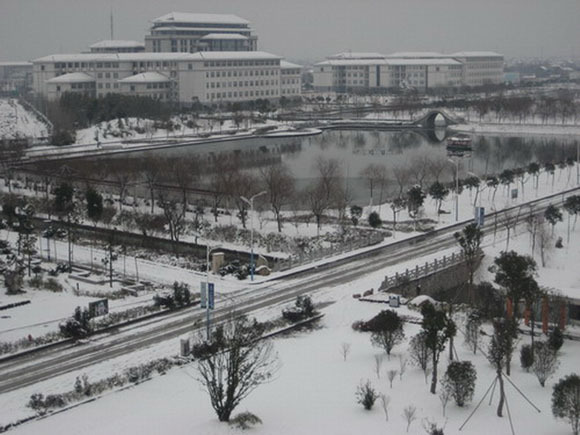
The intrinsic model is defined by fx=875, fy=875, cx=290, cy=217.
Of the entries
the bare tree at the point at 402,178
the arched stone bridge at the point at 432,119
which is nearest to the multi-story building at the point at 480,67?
the arched stone bridge at the point at 432,119

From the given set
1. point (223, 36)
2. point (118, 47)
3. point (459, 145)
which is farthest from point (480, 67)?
point (459, 145)

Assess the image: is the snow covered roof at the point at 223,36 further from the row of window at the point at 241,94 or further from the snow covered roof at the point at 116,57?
the snow covered roof at the point at 116,57

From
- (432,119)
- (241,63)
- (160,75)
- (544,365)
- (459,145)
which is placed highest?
(241,63)

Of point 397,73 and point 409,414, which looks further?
point 397,73

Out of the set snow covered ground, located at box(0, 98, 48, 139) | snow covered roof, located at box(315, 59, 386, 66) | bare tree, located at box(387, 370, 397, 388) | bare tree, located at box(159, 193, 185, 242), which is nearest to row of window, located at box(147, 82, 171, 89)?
snow covered ground, located at box(0, 98, 48, 139)

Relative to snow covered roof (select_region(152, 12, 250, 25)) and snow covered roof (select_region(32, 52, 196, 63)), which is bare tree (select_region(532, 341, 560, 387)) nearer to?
snow covered roof (select_region(32, 52, 196, 63))

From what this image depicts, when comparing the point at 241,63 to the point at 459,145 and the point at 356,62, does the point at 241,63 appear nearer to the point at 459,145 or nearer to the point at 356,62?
the point at 356,62
